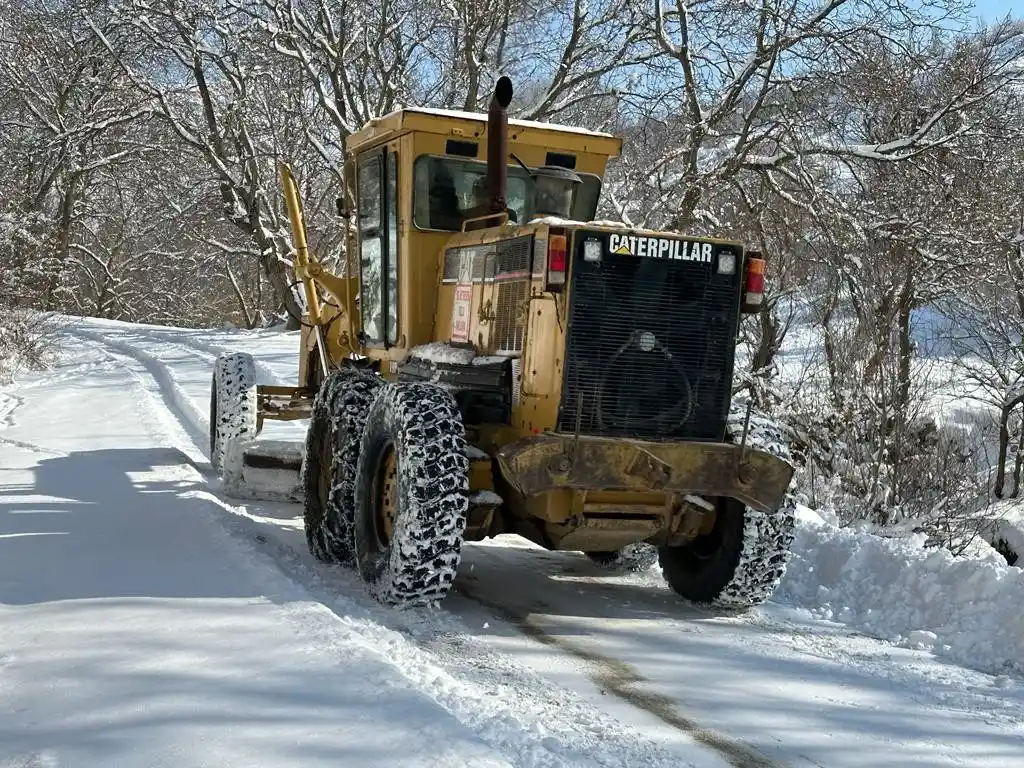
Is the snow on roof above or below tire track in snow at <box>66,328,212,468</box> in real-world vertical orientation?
above

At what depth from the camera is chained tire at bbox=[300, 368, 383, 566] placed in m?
6.63

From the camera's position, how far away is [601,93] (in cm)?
2027

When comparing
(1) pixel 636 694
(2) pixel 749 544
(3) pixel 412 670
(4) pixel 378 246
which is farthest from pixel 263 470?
(1) pixel 636 694

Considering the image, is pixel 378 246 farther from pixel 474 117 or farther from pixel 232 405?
pixel 232 405

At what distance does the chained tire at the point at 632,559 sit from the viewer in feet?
23.9

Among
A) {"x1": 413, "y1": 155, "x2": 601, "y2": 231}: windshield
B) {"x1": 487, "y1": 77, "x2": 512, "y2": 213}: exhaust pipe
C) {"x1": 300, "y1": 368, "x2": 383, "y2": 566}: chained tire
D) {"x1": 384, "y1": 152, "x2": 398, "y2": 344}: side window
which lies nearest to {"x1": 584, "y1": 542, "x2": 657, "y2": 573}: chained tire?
{"x1": 300, "y1": 368, "x2": 383, "y2": 566}: chained tire

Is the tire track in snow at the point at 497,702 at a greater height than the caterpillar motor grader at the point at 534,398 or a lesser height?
lesser

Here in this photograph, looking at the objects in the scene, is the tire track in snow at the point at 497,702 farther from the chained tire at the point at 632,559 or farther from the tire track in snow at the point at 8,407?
the tire track in snow at the point at 8,407

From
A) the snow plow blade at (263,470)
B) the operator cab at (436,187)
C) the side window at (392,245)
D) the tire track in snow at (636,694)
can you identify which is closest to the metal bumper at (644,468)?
the tire track in snow at (636,694)

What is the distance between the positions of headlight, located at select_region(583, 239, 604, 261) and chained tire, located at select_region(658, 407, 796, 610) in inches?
51.4

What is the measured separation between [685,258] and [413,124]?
2295 mm

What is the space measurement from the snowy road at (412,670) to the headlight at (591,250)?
1.95 metres

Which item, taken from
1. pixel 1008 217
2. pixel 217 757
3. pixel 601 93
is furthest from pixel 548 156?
pixel 601 93

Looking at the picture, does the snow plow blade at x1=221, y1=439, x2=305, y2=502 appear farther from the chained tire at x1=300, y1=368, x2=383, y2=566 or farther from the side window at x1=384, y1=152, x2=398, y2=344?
the side window at x1=384, y1=152, x2=398, y2=344
